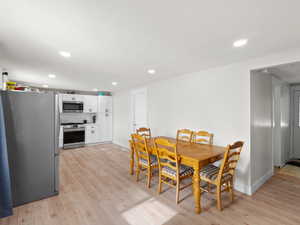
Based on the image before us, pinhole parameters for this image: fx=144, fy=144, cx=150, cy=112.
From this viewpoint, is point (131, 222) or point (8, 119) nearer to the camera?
point (131, 222)

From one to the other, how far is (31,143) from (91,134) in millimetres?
3969

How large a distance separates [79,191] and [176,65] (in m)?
2.98

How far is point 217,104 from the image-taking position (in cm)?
288

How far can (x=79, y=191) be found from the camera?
260 cm

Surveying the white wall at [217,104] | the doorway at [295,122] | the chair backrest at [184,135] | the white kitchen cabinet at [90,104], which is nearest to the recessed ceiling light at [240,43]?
the white wall at [217,104]

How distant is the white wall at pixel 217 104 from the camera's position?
2.49 meters

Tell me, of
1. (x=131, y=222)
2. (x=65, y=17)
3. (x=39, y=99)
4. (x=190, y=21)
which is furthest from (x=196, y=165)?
(x=39, y=99)

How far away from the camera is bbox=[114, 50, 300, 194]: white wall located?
2.49 meters

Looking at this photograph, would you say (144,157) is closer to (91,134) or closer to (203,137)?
(203,137)

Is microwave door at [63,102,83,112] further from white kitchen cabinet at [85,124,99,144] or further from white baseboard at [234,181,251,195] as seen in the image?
white baseboard at [234,181,251,195]

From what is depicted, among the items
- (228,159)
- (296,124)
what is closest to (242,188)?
(228,159)

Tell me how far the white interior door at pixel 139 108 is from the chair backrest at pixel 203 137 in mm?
1882

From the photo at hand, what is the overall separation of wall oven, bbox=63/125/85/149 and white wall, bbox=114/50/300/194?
11.0 feet

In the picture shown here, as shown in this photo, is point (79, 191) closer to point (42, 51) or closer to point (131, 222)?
point (131, 222)
